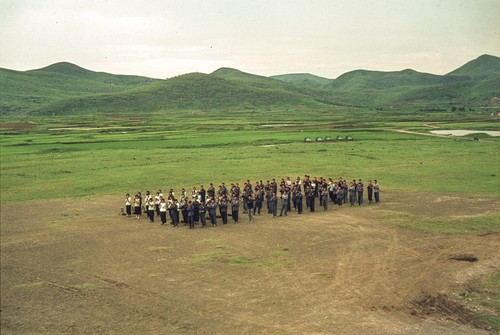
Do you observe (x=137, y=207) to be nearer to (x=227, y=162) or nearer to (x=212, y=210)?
(x=212, y=210)

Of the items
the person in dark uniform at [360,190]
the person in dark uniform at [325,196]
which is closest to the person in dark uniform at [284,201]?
the person in dark uniform at [325,196]

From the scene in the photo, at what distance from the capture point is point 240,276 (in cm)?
1905

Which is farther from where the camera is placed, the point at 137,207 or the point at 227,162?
the point at 227,162

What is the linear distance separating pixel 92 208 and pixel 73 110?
560ft

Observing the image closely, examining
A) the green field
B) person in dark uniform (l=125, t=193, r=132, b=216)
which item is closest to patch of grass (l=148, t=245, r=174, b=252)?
person in dark uniform (l=125, t=193, r=132, b=216)

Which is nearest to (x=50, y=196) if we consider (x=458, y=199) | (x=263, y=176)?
(x=263, y=176)

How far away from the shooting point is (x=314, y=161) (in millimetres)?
52594

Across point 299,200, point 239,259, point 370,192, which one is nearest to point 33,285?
point 239,259

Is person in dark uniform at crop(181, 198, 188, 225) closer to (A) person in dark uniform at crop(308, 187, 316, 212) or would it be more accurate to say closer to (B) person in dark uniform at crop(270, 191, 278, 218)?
(B) person in dark uniform at crop(270, 191, 278, 218)

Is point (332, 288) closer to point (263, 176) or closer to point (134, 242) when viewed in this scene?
point (134, 242)

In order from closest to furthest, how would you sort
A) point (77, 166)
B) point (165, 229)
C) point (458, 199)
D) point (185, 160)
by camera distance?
point (165, 229) < point (458, 199) < point (77, 166) < point (185, 160)

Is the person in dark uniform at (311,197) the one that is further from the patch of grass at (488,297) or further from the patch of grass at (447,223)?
the patch of grass at (488,297)

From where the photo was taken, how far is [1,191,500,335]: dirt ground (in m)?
15.1

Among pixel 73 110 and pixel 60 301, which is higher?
pixel 73 110
